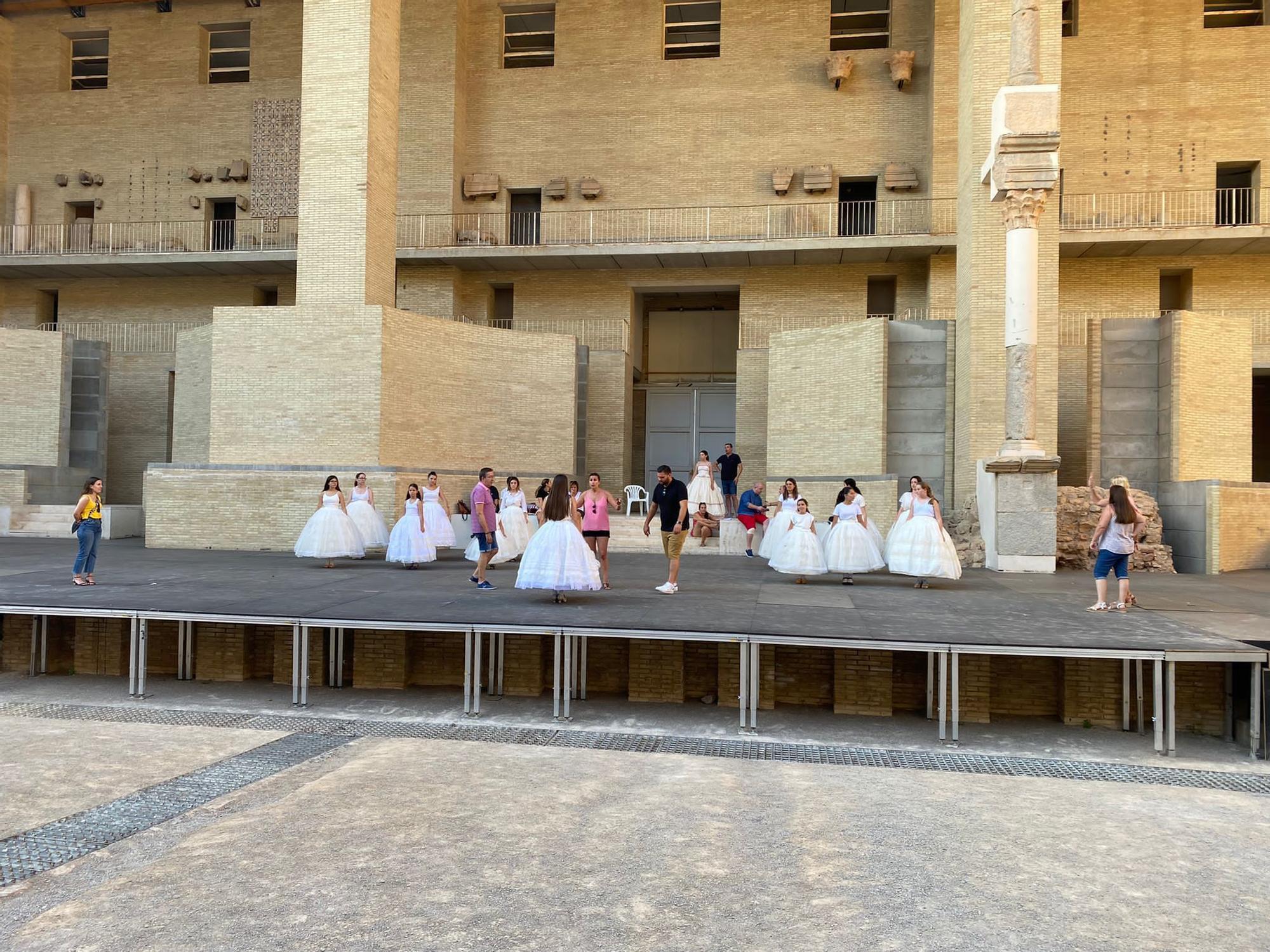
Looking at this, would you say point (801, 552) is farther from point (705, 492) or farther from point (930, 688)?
point (705, 492)

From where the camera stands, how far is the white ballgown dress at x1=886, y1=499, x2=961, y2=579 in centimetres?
1241

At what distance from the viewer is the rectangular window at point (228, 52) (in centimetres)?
2989

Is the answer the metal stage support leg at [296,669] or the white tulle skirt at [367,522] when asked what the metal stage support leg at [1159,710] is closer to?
the metal stage support leg at [296,669]

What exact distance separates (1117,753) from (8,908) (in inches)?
320

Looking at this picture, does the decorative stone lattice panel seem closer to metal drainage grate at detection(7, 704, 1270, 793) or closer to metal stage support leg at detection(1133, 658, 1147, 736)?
metal drainage grate at detection(7, 704, 1270, 793)

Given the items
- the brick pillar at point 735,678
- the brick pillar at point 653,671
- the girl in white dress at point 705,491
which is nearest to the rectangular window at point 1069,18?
the girl in white dress at point 705,491

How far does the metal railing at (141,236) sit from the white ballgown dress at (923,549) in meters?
23.1

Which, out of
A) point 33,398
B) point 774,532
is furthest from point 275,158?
point 774,532

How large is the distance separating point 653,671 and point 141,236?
89.9 ft

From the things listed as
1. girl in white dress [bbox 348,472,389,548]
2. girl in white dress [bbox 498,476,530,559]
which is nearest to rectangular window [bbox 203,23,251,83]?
girl in white dress [bbox 348,472,389,548]

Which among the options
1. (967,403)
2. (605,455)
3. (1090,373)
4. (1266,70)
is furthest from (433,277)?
(1266,70)

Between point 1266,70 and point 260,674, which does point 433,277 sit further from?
point 1266,70

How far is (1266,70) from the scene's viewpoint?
25266mm

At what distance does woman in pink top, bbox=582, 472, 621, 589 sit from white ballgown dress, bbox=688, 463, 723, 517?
7.94 metres
